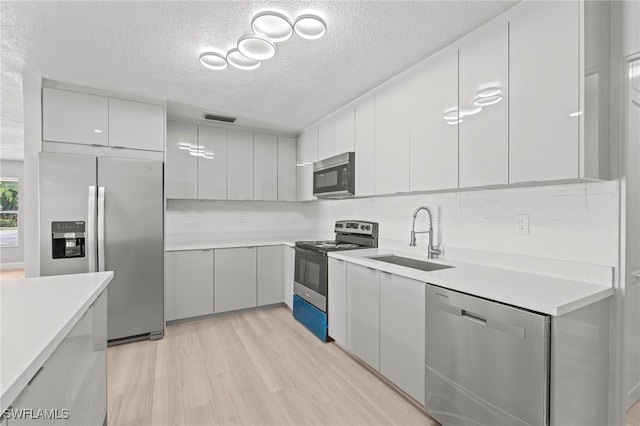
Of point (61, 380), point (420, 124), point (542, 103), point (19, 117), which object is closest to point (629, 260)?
point (542, 103)

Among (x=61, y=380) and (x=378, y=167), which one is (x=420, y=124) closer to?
(x=378, y=167)

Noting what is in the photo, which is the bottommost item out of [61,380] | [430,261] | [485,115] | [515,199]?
[61,380]

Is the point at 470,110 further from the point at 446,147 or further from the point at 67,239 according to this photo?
the point at 67,239

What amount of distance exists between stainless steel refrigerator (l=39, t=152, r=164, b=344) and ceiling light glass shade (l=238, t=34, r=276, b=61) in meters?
1.58

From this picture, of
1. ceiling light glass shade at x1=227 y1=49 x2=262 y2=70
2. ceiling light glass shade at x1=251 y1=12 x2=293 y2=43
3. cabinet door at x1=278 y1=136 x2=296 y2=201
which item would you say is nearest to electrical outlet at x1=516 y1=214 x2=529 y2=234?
ceiling light glass shade at x1=251 y1=12 x2=293 y2=43

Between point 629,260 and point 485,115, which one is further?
point 485,115

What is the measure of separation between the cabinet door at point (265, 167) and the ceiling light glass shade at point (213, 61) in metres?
1.87

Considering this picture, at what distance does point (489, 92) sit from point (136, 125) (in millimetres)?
3054

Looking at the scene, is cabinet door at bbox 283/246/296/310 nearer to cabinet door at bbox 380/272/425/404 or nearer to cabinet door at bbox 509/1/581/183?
cabinet door at bbox 380/272/425/404


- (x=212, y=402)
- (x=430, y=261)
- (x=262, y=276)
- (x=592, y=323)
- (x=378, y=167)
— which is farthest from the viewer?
(x=262, y=276)

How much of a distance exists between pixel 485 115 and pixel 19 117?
16.8 ft

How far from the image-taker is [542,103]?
1.48m

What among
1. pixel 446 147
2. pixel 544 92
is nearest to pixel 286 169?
pixel 446 147

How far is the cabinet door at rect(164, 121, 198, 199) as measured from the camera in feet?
11.5
